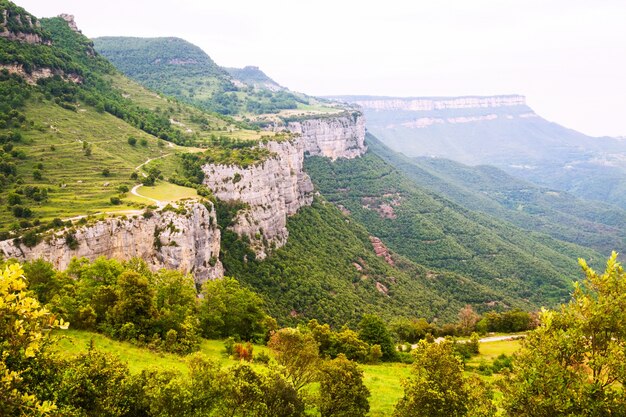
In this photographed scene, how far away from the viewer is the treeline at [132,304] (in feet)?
143

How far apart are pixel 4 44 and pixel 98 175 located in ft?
157

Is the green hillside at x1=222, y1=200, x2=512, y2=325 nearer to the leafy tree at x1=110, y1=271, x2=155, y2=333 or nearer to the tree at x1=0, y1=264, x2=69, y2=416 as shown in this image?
the leafy tree at x1=110, y1=271, x2=155, y2=333

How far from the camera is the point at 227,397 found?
26.9 m

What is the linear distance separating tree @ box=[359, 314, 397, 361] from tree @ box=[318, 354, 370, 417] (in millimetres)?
29799

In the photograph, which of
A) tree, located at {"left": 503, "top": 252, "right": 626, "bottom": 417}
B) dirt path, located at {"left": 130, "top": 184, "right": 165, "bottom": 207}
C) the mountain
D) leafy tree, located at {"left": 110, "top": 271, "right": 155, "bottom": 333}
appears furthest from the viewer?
dirt path, located at {"left": 130, "top": 184, "right": 165, "bottom": 207}

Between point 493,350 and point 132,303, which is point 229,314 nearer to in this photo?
point 132,303

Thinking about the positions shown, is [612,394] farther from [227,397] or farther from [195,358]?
[195,358]

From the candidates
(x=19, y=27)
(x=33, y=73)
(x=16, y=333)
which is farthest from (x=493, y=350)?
(x=19, y=27)

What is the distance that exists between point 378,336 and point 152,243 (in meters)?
38.3

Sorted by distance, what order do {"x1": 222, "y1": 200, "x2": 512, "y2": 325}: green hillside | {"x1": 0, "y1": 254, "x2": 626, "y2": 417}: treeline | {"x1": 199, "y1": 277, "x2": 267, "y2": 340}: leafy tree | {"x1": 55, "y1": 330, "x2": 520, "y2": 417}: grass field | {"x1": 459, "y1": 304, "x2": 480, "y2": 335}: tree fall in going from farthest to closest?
{"x1": 222, "y1": 200, "x2": 512, "y2": 325}: green hillside
{"x1": 459, "y1": 304, "x2": 480, "y2": 335}: tree
{"x1": 199, "y1": 277, "x2": 267, "y2": 340}: leafy tree
{"x1": 55, "y1": 330, "x2": 520, "y2": 417}: grass field
{"x1": 0, "y1": 254, "x2": 626, "y2": 417}: treeline

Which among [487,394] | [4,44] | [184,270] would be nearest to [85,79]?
[4,44]

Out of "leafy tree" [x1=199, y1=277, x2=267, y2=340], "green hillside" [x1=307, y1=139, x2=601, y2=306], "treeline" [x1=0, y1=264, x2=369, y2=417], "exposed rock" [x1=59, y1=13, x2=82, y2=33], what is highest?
"exposed rock" [x1=59, y1=13, x2=82, y2=33]

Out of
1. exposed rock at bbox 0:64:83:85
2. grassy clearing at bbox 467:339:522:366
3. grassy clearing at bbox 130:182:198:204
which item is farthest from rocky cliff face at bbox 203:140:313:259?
grassy clearing at bbox 467:339:522:366

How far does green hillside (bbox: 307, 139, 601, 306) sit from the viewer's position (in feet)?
461
